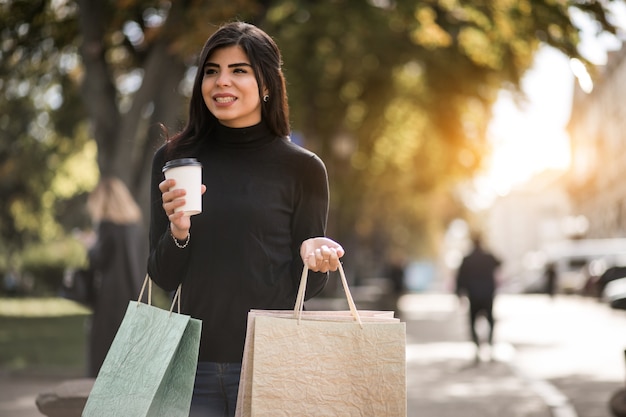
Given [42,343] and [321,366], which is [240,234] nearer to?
[321,366]

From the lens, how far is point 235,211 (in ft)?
10.8

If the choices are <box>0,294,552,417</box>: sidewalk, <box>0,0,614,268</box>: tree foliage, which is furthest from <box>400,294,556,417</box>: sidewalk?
<box>0,0,614,268</box>: tree foliage

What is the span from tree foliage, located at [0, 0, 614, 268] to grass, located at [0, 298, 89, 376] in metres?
2.58

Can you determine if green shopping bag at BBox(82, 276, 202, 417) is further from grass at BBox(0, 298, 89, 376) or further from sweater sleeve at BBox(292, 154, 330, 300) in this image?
grass at BBox(0, 298, 89, 376)

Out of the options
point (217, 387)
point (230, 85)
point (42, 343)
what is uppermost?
point (42, 343)

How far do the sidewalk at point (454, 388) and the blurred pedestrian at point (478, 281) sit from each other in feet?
2.52

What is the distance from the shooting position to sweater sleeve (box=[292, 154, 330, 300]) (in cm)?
337

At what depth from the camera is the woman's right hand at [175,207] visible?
9.65 ft

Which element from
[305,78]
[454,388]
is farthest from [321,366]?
[305,78]

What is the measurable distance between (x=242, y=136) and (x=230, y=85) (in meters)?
0.19

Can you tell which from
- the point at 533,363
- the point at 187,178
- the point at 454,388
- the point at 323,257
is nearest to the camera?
the point at 187,178

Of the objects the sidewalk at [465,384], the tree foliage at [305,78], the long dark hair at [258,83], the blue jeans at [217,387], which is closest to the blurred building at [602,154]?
the tree foliage at [305,78]

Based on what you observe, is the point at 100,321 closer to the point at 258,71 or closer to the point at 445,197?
the point at 258,71

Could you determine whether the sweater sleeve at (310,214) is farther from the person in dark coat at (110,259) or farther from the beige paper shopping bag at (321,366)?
the person in dark coat at (110,259)
